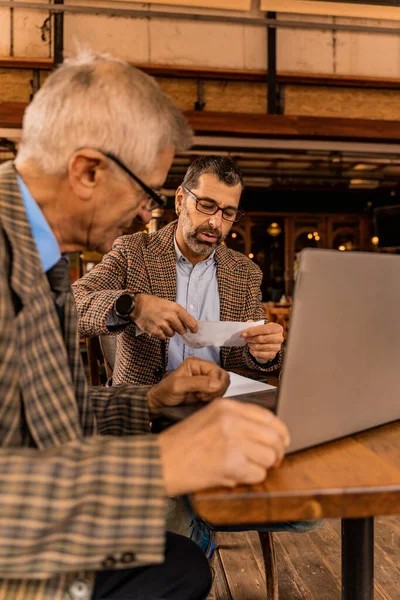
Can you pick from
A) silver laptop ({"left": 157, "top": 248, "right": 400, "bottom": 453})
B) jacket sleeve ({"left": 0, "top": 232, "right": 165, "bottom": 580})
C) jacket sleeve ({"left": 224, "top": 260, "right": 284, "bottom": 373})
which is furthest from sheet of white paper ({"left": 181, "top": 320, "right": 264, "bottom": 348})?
jacket sleeve ({"left": 0, "top": 232, "right": 165, "bottom": 580})

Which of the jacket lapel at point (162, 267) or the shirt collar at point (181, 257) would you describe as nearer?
the jacket lapel at point (162, 267)

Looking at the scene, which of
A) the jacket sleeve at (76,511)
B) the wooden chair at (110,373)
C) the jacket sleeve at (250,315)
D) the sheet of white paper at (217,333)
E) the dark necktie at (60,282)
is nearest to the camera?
the jacket sleeve at (76,511)

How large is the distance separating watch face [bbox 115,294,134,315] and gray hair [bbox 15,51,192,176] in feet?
2.29

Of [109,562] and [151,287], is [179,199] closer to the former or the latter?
[151,287]

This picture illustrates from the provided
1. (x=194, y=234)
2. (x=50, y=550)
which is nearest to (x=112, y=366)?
(x=194, y=234)

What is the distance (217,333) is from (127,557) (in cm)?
90

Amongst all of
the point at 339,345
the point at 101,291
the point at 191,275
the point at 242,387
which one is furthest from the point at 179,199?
the point at 339,345

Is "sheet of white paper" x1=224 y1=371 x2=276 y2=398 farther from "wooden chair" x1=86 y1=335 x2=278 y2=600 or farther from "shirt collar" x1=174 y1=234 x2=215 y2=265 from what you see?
"shirt collar" x1=174 y1=234 x2=215 y2=265

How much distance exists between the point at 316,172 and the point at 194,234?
30.0 ft

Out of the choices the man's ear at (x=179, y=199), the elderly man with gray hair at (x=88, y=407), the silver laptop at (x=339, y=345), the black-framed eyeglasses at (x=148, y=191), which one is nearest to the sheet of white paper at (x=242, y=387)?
the elderly man with gray hair at (x=88, y=407)

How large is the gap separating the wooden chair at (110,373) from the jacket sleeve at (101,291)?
10.6 inches

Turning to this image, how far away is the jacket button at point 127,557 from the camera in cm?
75

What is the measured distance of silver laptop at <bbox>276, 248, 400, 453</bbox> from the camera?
824 millimetres

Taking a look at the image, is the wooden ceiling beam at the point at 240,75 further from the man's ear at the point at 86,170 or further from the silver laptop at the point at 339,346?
the silver laptop at the point at 339,346
